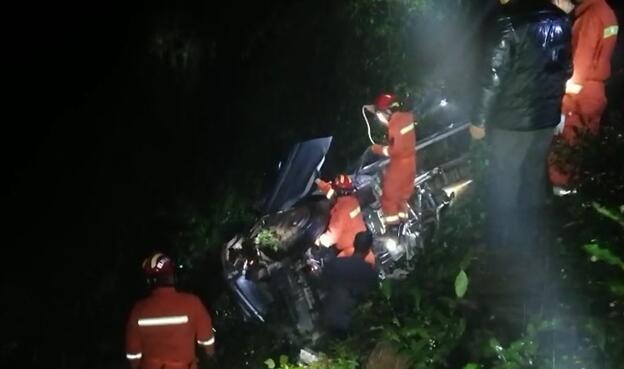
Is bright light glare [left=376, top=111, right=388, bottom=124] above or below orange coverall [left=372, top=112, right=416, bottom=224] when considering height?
above

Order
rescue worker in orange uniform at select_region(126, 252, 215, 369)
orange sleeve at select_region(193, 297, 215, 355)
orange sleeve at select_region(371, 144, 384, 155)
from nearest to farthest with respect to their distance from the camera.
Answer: rescue worker in orange uniform at select_region(126, 252, 215, 369)
orange sleeve at select_region(193, 297, 215, 355)
orange sleeve at select_region(371, 144, 384, 155)

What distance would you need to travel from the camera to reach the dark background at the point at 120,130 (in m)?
8.33

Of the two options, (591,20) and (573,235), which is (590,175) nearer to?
(573,235)

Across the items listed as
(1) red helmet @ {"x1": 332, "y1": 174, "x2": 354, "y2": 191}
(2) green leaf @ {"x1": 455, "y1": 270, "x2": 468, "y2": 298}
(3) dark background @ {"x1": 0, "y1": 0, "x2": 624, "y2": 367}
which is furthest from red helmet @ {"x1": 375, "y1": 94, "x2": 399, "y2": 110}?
(2) green leaf @ {"x1": 455, "y1": 270, "x2": 468, "y2": 298}

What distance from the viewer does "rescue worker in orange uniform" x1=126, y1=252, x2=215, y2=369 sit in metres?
5.03

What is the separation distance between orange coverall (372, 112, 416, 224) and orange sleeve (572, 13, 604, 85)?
5.88 ft

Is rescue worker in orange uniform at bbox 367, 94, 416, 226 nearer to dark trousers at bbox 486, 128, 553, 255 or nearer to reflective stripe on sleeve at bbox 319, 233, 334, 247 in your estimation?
reflective stripe on sleeve at bbox 319, 233, 334, 247

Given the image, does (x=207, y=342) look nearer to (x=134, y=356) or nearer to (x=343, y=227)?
(x=134, y=356)

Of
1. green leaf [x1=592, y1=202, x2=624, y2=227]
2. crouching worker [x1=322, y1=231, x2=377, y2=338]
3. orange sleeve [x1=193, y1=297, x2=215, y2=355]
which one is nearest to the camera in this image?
green leaf [x1=592, y1=202, x2=624, y2=227]

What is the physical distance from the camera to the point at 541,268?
3982 millimetres

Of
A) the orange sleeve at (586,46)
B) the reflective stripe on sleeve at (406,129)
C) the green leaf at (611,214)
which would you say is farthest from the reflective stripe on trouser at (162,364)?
the orange sleeve at (586,46)

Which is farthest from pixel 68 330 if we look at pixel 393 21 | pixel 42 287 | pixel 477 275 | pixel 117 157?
pixel 393 21

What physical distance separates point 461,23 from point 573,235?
296 inches

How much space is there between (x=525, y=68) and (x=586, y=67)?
3.39ft
